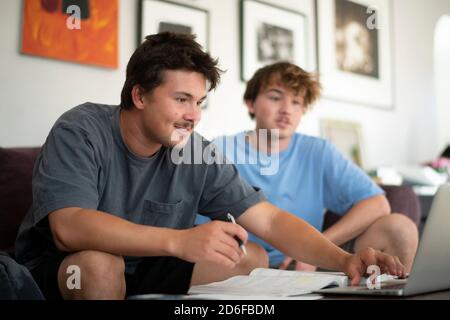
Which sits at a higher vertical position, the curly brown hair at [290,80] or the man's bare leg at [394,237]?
the curly brown hair at [290,80]

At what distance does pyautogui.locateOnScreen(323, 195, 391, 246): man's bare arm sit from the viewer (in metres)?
1.84

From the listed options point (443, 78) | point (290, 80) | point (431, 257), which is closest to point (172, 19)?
point (290, 80)

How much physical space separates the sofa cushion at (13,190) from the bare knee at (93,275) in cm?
45

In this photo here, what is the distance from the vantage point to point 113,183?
1279mm

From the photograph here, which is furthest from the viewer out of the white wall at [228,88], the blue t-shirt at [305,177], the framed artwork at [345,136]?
the framed artwork at [345,136]

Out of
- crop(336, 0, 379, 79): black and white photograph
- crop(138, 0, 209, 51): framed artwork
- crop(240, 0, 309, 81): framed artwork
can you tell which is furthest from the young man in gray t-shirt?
crop(336, 0, 379, 79): black and white photograph

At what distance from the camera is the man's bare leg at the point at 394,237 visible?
1.70 metres

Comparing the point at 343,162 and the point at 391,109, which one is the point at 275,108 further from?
the point at 391,109

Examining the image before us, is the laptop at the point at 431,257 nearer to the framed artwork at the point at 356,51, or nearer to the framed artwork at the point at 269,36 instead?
the framed artwork at the point at 269,36

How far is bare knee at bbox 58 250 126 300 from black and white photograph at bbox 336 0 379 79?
2033 mm

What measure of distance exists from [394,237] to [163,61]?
86cm

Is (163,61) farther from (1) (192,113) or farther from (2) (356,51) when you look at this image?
(2) (356,51)

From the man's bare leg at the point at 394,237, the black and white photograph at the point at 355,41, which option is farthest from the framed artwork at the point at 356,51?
the man's bare leg at the point at 394,237

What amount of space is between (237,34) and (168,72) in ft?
3.92
